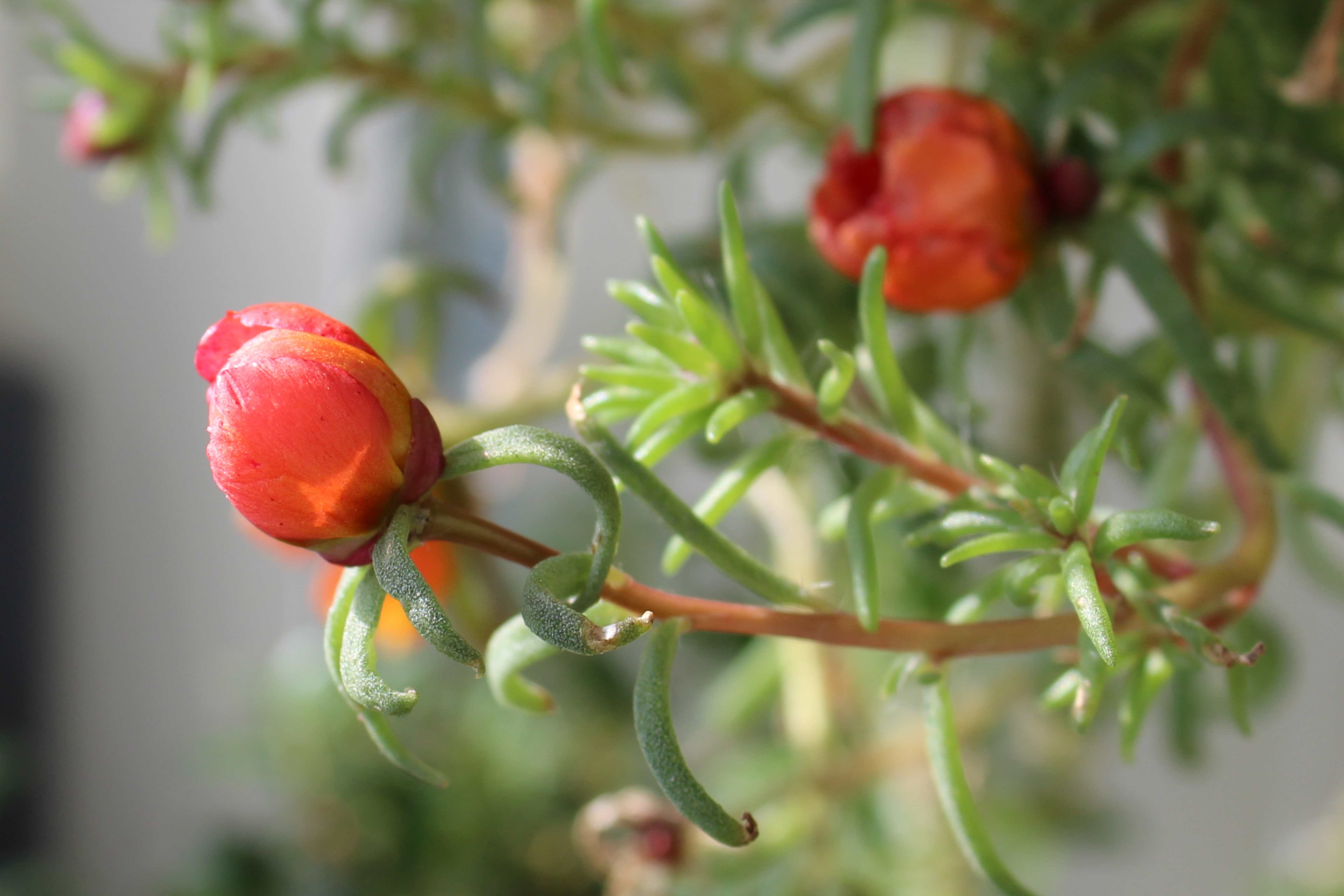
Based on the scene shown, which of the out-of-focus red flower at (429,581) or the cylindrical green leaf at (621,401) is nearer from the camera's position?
the cylindrical green leaf at (621,401)

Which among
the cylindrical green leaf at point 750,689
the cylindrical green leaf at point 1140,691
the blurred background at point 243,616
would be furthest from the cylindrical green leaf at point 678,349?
the blurred background at point 243,616

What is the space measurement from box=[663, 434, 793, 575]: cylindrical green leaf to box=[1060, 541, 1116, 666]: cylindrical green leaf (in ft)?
0.23

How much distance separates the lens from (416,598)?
16cm

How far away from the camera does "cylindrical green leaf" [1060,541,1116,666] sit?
161 millimetres

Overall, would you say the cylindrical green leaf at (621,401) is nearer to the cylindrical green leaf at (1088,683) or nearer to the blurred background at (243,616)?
the cylindrical green leaf at (1088,683)

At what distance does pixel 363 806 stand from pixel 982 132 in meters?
0.70

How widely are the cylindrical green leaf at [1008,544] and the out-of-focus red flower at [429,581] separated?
0.77 ft

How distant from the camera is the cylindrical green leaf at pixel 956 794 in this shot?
21 centimetres

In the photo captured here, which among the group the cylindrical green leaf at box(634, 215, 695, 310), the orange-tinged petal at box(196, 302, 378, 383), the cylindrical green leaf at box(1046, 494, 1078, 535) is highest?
the orange-tinged petal at box(196, 302, 378, 383)

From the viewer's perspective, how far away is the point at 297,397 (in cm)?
16

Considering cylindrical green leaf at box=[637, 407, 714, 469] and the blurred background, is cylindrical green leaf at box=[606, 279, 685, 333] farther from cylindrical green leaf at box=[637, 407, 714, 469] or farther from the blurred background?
the blurred background

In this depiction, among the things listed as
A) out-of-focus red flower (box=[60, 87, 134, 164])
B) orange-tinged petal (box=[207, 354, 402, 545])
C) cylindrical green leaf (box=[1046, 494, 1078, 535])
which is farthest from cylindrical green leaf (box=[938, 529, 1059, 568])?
out-of-focus red flower (box=[60, 87, 134, 164])

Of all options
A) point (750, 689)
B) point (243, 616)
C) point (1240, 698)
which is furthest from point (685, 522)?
point (243, 616)

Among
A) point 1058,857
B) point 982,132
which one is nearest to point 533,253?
point 982,132
